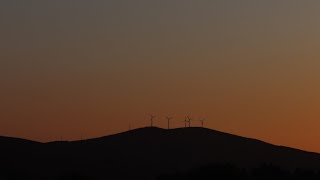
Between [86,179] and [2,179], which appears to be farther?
[2,179]

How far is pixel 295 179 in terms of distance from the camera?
15538 centimetres

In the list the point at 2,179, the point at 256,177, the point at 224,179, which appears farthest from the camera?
the point at 2,179

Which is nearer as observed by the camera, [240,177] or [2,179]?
[240,177]

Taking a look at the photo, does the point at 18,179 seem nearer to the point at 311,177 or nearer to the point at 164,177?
the point at 164,177

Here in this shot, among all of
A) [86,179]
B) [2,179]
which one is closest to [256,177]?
[86,179]

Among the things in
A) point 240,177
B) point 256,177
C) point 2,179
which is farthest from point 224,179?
point 2,179

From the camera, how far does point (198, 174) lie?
490 ft

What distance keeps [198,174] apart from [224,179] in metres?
4.56

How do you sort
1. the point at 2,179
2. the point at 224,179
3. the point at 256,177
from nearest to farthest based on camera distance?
1. the point at 224,179
2. the point at 256,177
3. the point at 2,179

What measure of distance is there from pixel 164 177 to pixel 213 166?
737 cm

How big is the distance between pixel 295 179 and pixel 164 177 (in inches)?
763

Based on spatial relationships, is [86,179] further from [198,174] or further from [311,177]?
[311,177]

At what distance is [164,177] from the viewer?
6073 inches

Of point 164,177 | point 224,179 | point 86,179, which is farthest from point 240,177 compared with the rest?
point 86,179
